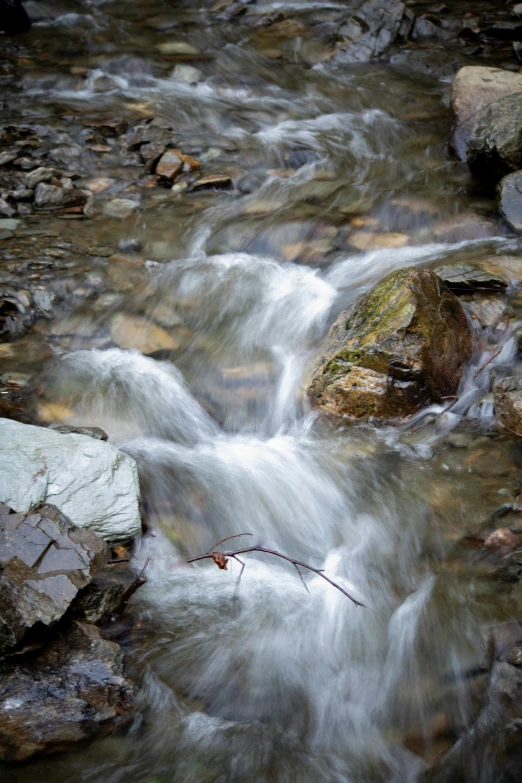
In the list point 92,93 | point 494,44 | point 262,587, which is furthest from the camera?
point 494,44

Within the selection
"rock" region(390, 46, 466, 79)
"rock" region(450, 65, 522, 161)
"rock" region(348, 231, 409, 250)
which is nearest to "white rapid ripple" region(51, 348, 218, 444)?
"rock" region(348, 231, 409, 250)

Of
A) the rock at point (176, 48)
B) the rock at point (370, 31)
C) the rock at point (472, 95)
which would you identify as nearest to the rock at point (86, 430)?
the rock at point (472, 95)

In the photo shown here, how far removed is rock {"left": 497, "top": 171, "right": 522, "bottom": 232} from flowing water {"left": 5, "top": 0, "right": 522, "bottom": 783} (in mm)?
125

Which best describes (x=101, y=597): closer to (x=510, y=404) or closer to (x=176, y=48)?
(x=510, y=404)

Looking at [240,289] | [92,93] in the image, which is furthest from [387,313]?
[92,93]

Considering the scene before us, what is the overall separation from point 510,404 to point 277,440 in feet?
5.07

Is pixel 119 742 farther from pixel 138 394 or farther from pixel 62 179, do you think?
pixel 62 179

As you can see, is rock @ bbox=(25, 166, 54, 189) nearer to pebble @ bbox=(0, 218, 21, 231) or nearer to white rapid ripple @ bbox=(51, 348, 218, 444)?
pebble @ bbox=(0, 218, 21, 231)

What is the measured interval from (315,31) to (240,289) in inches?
252

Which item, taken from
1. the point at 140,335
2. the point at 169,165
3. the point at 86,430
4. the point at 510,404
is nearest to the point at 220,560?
the point at 86,430

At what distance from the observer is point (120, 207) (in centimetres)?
662

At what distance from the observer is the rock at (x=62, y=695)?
263 cm

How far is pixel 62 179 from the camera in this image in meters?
6.94

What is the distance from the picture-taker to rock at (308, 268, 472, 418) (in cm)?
433
